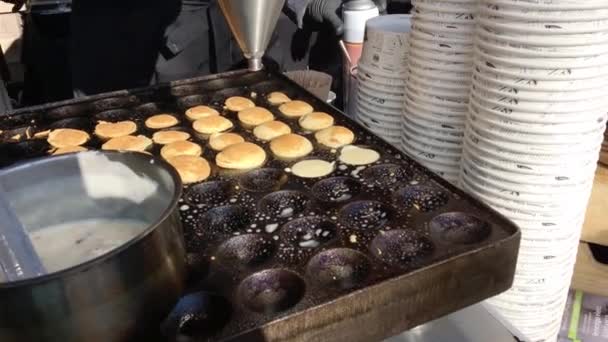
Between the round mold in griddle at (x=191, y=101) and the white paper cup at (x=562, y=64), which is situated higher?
→ the white paper cup at (x=562, y=64)

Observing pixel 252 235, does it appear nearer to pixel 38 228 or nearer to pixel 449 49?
pixel 38 228

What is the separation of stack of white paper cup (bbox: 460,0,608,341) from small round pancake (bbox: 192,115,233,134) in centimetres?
67

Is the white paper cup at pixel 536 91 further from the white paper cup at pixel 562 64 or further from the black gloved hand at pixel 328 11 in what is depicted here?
Answer: the black gloved hand at pixel 328 11

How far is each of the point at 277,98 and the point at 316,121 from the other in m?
0.24

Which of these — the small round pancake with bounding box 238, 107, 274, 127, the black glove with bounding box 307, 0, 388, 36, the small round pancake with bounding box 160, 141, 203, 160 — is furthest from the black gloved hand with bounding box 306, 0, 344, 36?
the small round pancake with bounding box 160, 141, 203, 160

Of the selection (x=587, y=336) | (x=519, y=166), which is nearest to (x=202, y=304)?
(x=519, y=166)

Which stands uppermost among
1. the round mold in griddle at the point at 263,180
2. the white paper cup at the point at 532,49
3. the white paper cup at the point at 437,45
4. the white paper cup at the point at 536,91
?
A: the white paper cup at the point at 532,49

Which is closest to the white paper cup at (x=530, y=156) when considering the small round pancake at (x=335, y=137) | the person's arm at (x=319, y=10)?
the small round pancake at (x=335, y=137)

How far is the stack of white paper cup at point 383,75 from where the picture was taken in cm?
148

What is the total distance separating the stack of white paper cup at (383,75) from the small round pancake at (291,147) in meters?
0.30

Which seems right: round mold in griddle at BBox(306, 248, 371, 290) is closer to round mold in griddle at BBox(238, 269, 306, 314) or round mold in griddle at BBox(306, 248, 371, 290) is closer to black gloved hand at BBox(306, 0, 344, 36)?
round mold in griddle at BBox(238, 269, 306, 314)

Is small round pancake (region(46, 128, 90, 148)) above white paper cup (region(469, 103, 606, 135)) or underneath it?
underneath

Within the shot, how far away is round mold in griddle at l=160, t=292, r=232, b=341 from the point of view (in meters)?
0.81

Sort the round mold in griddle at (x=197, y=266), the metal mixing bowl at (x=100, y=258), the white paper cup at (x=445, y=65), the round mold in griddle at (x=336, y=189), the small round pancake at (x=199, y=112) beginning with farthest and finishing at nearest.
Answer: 1. the small round pancake at (x=199, y=112)
2. the white paper cup at (x=445, y=65)
3. the round mold in griddle at (x=336, y=189)
4. the round mold in griddle at (x=197, y=266)
5. the metal mixing bowl at (x=100, y=258)
